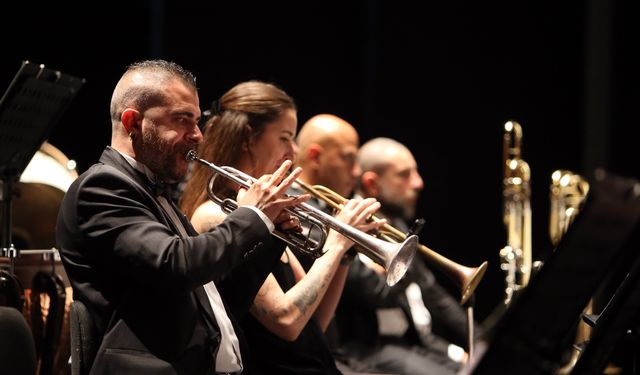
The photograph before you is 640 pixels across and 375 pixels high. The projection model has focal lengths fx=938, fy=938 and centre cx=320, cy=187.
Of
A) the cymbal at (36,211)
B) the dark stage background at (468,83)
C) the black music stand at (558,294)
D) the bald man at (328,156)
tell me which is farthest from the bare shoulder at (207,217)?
the dark stage background at (468,83)

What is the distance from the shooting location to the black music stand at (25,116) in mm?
3418

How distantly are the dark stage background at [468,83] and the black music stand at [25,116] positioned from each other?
3.35 meters

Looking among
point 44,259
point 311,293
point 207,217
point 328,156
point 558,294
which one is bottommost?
point 44,259

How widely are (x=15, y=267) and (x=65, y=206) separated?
838 mm

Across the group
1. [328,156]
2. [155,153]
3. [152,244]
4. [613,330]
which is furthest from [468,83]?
[613,330]

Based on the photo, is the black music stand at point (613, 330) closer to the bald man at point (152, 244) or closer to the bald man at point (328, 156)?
the bald man at point (152, 244)

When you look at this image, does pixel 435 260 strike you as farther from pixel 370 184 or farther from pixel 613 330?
pixel 613 330

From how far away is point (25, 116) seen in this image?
138 inches

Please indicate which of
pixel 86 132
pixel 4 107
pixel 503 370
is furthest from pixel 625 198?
pixel 86 132

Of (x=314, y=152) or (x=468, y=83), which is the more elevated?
(x=468, y=83)

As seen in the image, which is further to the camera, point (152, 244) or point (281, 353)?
point (281, 353)

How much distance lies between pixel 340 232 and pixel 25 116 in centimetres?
126

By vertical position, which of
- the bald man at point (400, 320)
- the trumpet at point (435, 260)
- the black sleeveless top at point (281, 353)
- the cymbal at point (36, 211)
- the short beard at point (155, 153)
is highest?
the short beard at point (155, 153)

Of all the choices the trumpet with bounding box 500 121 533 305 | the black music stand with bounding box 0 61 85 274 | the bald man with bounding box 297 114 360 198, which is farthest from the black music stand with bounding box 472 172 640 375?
the trumpet with bounding box 500 121 533 305
